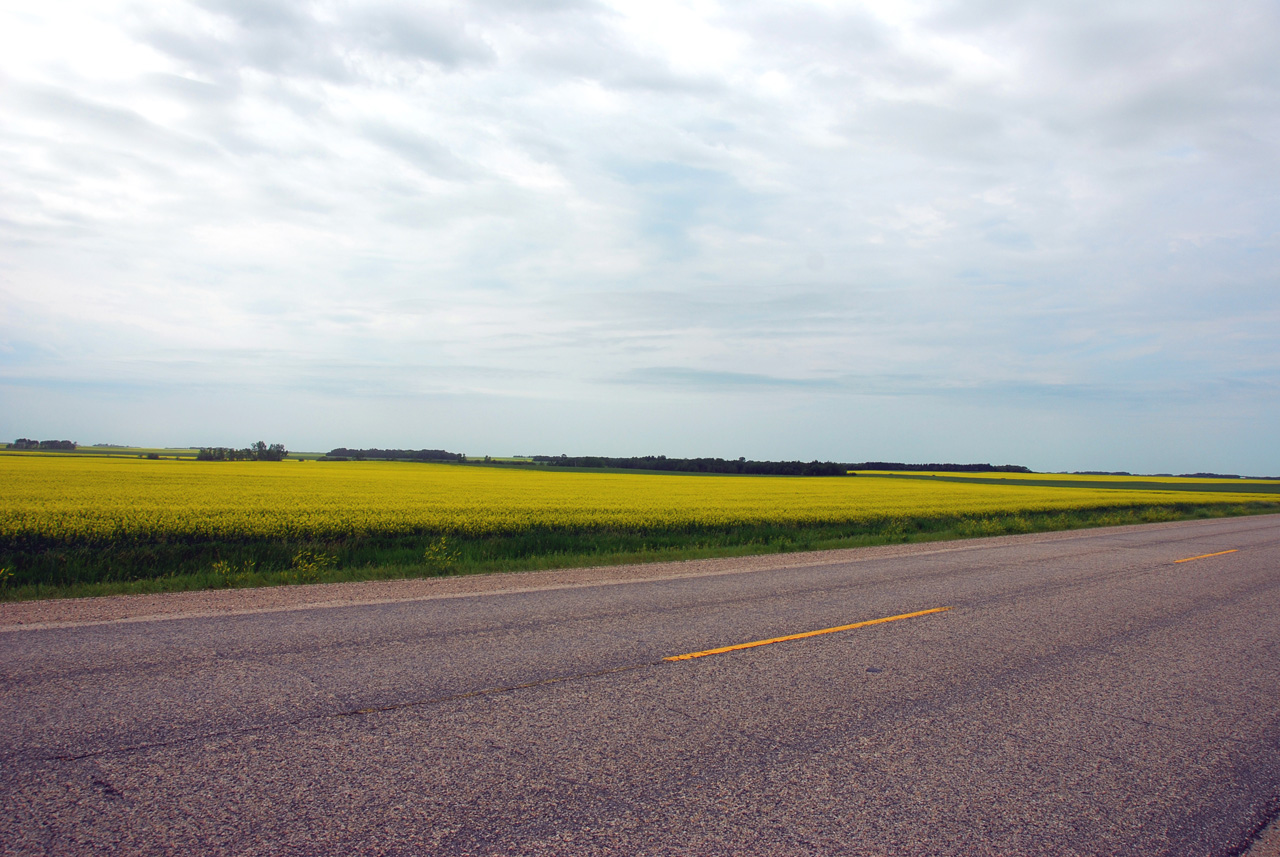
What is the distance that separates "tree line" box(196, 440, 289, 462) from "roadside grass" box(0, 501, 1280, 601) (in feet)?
216

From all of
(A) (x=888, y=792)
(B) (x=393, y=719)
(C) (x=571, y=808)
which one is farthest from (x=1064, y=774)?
(B) (x=393, y=719)

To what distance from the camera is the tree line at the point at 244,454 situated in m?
73.4

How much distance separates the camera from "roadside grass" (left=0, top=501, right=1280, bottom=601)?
10539 mm

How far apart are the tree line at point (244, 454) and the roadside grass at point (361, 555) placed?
65.9 metres

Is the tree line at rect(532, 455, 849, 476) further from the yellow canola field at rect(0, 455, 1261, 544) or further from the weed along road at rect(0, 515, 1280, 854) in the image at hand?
the weed along road at rect(0, 515, 1280, 854)

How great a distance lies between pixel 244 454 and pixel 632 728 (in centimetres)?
8452

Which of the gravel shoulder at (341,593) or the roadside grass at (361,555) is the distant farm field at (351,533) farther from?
the gravel shoulder at (341,593)

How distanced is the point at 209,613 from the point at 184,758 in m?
4.49

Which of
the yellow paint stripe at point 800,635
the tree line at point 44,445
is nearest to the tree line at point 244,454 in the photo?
the tree line at point 44,445

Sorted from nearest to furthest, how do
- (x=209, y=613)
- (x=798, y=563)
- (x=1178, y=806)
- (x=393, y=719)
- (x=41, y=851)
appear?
(x=41, y=851) < (x=1178, y=806) < (x=393, y=719) < (x=209, y=613) < (x=798, y=563)

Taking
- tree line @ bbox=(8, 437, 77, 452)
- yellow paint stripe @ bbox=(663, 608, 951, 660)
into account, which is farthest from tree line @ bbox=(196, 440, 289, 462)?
yellow paint stripe @ bbox=(663, 608, 951, 660)

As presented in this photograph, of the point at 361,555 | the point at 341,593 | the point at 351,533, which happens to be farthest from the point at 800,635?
the point at 351,533

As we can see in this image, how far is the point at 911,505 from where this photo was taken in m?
28.1

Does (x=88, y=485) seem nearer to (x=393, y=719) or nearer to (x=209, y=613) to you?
(x=209, y=613)
